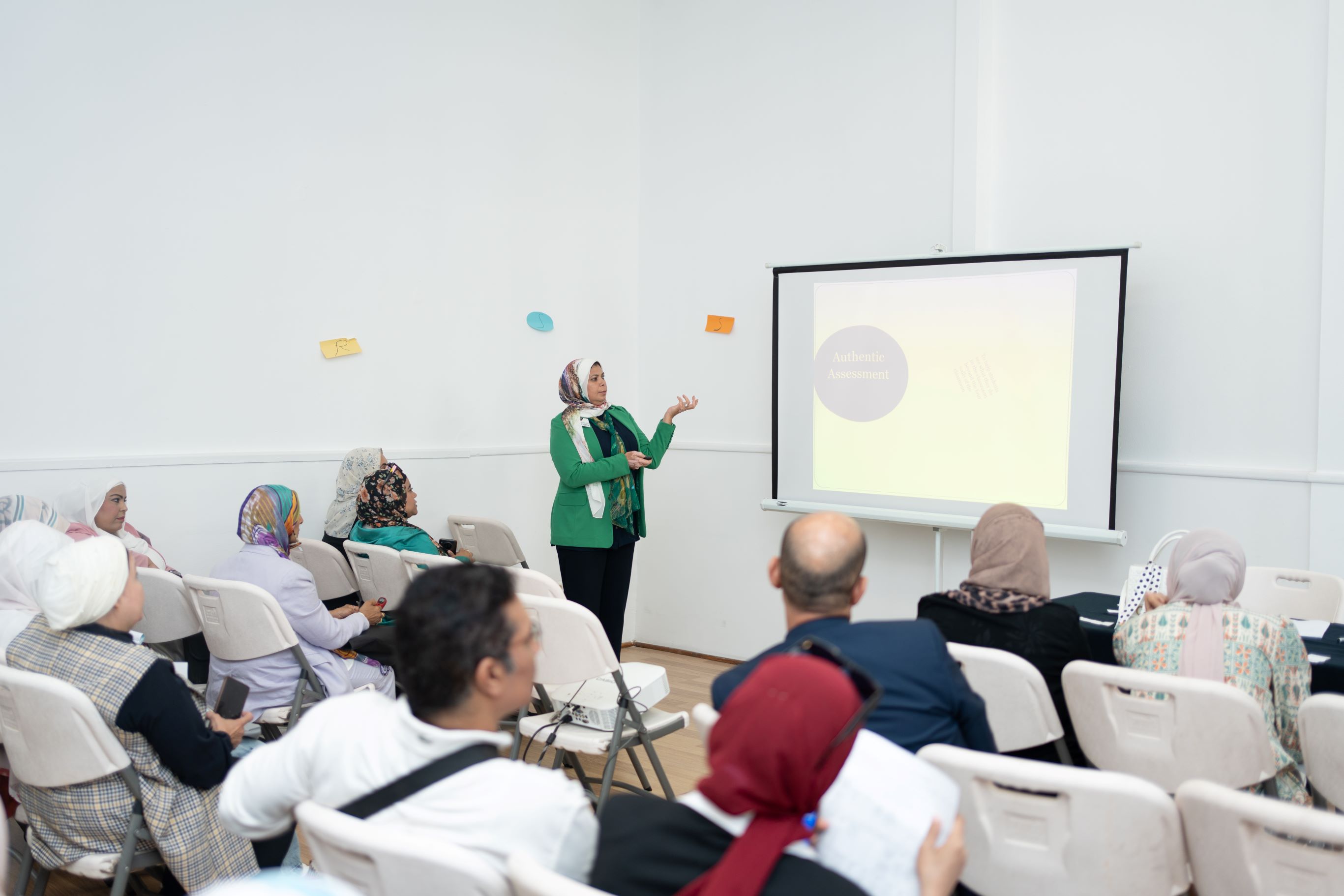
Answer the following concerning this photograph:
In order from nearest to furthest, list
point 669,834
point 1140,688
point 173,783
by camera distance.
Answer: point 669,834 → point 1140,688 → point 173,783

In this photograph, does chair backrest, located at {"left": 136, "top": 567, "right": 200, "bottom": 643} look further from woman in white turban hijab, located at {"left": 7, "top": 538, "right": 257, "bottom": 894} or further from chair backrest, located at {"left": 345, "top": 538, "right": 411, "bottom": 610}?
woman in white turban hijab, located at {"left": 7, "top": 538, "right": 257, "bottom": 894}

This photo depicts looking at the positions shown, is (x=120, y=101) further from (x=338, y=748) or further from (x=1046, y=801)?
(x=1046, y=801)

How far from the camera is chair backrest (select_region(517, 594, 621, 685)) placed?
8.32ft

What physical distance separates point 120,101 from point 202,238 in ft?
1.77

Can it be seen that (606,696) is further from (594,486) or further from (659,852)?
(659,852)

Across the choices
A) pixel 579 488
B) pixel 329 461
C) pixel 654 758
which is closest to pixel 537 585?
pixel 654 758

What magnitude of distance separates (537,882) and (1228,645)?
1737 mm

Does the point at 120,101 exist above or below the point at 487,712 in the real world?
above

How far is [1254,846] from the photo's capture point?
126 centimetres

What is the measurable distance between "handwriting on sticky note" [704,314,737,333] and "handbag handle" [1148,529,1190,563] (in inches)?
93.1

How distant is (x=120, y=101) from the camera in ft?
11.0

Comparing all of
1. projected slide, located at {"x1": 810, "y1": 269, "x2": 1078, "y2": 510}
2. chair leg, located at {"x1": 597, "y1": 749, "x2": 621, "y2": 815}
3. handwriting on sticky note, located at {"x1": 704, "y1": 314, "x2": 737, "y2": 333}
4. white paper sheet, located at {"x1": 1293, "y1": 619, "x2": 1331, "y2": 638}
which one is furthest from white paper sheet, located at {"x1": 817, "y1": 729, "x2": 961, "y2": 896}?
handwriting on sticky note, located at {"x1": 704, "y1": 314, "x2": 737, "y2": 333}

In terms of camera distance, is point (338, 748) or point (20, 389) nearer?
point (338, 748)

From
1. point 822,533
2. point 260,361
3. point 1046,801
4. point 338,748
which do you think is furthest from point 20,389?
point 1046,801
